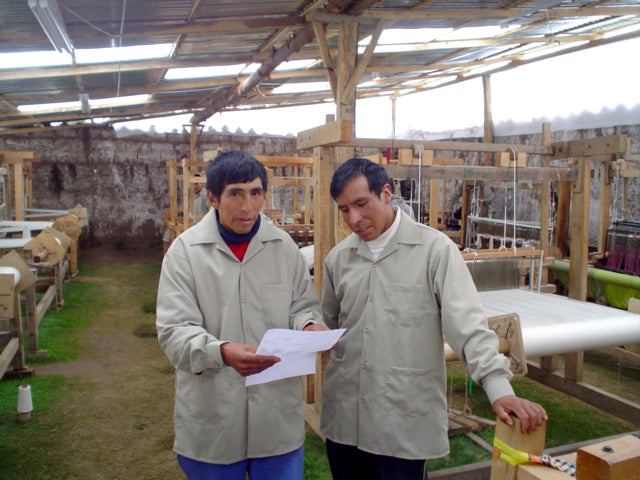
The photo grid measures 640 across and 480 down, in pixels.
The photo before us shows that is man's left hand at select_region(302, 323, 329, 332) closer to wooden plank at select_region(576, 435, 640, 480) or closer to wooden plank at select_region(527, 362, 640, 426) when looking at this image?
wooden plank at select_region(576, 435, 640, 480)

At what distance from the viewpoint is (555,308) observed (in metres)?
3.08

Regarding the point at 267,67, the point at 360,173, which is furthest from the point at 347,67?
the point at 360,173

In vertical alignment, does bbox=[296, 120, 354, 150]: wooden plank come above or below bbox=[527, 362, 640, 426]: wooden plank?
above

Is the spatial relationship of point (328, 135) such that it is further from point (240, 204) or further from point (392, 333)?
point (392, 333)

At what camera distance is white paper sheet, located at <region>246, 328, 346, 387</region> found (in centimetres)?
145

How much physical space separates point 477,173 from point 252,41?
3.67 m

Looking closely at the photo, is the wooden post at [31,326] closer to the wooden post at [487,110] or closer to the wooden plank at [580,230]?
the wooden plank at [580,230]

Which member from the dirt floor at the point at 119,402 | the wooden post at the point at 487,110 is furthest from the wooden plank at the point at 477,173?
the wooden post at the point at 487,110

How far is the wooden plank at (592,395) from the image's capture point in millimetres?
3633

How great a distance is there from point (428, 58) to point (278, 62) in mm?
3038

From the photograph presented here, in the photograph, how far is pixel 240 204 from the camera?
5.28 feet

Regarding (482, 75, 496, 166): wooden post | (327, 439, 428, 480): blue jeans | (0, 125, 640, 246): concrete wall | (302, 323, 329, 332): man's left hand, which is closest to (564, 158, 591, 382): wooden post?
(327, 439, 428, 480): blue jeans

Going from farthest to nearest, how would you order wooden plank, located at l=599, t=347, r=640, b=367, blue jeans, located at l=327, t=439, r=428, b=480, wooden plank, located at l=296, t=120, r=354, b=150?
wooden plank, located at l=599, t=347, r=640, b=367 → wooden plank, located at l=296, t=120, r=354, b=150 → blue jeans, located at l=327, t=439, r=428, b=480

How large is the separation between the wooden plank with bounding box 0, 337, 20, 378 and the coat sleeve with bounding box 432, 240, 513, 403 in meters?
3.30
